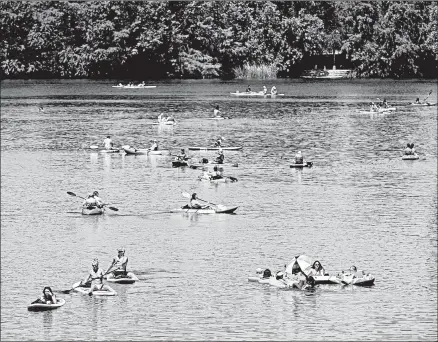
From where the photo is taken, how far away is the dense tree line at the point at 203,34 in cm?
14562

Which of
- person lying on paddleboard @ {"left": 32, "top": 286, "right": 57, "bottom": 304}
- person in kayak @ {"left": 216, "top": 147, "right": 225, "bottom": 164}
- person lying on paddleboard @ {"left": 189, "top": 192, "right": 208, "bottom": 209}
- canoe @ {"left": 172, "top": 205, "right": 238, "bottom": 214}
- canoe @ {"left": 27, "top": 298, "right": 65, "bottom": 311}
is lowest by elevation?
canoe @ {"left": 27, "top": 298, "right": 65, "bottom": 311}

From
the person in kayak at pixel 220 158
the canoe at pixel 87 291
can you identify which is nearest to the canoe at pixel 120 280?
the canoe at pixel 87 291

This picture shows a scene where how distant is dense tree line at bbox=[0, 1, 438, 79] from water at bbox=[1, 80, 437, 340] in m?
48.1

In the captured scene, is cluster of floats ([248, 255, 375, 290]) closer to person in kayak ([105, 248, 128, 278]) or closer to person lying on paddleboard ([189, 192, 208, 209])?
person in kayak ([105, 248, 128, 278])

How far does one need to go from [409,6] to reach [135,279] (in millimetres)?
108711

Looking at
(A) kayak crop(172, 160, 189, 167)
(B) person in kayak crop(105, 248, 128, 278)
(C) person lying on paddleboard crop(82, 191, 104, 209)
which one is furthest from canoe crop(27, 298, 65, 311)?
(A) kayak crop(172, 160, 189, 167)

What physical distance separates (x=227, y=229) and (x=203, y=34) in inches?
3999

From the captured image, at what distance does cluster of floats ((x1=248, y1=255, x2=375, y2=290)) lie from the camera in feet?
130

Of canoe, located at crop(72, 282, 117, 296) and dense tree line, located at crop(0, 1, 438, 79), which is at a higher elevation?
dense tree line, located at crop(0, 1, 438, 79)

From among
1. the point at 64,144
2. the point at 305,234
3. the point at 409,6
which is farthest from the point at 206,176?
the point at 409,6

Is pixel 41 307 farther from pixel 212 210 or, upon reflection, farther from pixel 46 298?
pixel 212 210

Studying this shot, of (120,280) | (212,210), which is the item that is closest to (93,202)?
(212,210)

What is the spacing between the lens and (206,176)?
63.4 m

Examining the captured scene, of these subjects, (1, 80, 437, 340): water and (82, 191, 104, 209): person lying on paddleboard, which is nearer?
(1, 80, 437, 340): water
